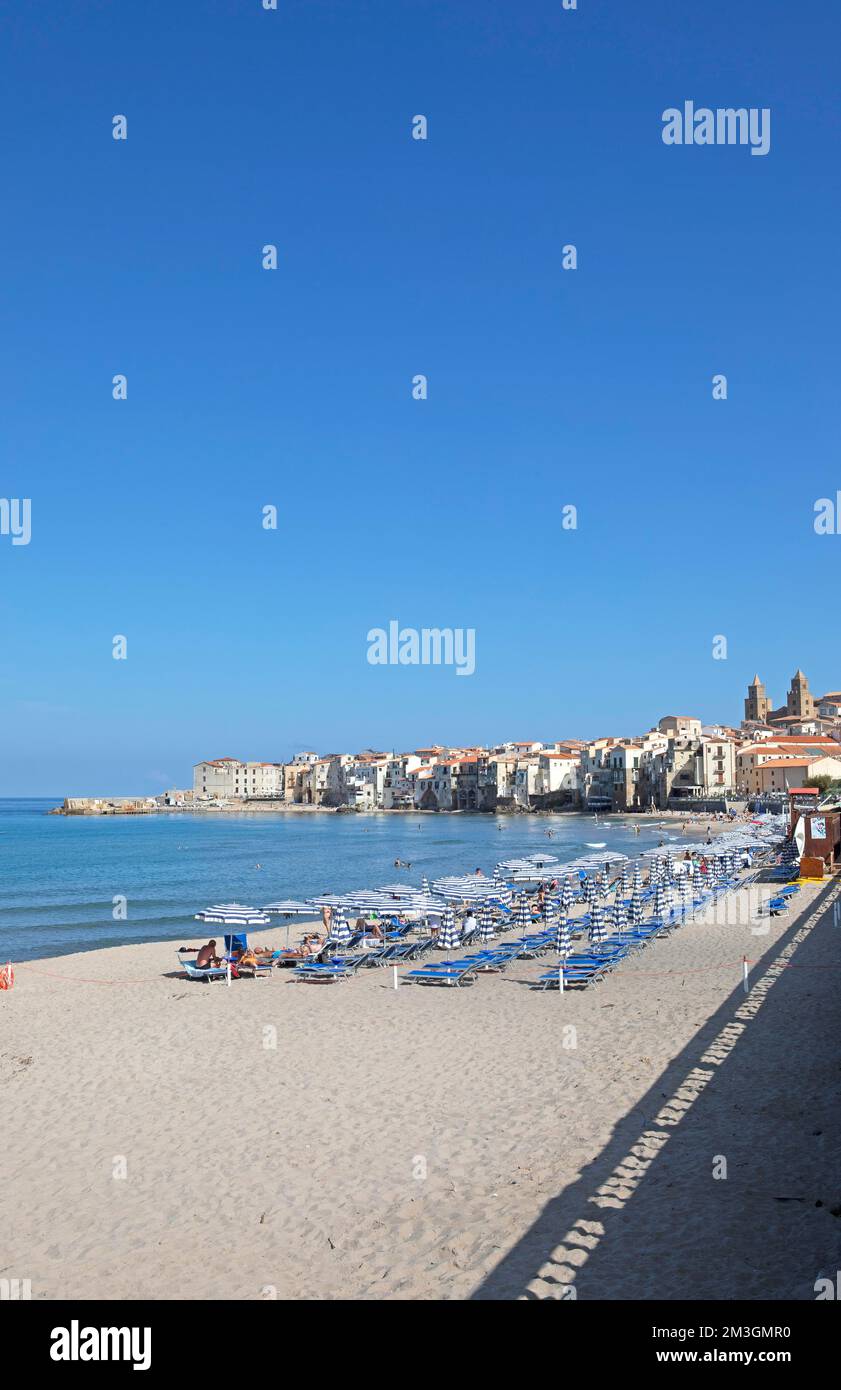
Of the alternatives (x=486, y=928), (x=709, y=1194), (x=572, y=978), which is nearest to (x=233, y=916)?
(x=486, y=928)

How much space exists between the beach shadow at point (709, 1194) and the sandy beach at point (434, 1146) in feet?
0.07

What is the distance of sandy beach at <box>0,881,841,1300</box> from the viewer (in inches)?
253

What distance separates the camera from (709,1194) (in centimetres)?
732

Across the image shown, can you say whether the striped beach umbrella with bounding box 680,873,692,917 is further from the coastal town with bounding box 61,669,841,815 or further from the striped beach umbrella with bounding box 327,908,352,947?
the coastal town with bounding box 61,669,841,815

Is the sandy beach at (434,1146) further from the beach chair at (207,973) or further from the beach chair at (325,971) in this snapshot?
the beach chair at (207,973)

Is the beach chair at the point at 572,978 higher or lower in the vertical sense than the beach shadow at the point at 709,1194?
lower

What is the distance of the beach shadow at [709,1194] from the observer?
6059 mm

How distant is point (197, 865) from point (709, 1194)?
5080cm

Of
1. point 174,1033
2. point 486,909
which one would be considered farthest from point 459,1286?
point 486,909

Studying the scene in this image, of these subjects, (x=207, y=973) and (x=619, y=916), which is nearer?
(x=207, y=973)

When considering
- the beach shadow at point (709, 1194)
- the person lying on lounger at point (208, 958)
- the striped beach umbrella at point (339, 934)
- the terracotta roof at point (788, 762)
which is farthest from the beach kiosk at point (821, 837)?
the terracotta roof at point (788, 762)

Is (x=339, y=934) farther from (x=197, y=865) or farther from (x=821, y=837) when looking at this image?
(x=197, y=865)
